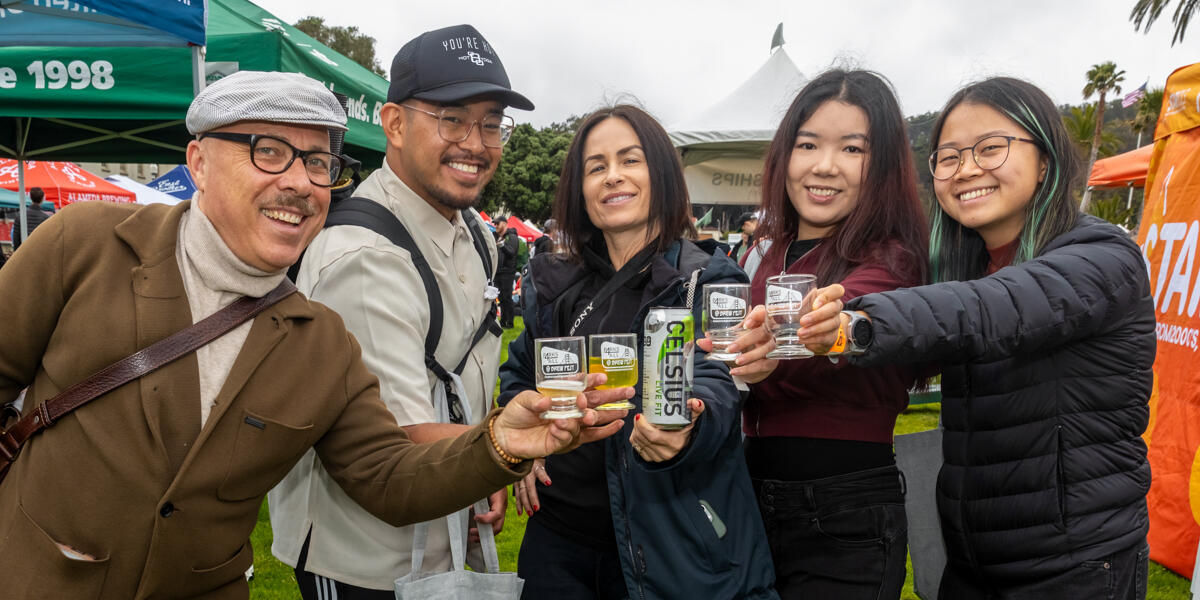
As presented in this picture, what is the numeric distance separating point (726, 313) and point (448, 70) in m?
1.29

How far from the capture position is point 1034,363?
219 cm

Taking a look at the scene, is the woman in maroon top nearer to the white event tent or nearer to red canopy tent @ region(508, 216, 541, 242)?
the white event tent

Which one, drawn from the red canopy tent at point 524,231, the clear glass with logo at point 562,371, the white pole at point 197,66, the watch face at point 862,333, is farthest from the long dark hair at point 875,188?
the red canopy tent at point 524,231

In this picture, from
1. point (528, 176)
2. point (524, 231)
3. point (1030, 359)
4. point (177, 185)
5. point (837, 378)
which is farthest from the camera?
point (528, 176)

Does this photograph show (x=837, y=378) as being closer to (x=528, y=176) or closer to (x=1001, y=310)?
(x=1001, y=310)

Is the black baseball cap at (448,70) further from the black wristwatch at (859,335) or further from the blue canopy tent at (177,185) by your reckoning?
the blue canopy tent at (177,185)

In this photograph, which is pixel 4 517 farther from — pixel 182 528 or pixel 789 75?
pixel 789 75

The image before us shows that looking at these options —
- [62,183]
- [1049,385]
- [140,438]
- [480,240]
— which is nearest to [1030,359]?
[1049,385]

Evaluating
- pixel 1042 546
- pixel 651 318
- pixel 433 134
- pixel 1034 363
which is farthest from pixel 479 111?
pixel 1042 546

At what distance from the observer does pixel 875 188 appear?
259 cm

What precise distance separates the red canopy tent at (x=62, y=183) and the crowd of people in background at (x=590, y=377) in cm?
1627

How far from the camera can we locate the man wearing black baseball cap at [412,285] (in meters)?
2.26

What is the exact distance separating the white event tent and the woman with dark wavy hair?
27.5ft

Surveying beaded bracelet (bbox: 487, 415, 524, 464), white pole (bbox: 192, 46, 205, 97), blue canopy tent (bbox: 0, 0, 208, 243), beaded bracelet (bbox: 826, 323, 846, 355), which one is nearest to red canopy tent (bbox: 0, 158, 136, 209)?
blue canopy tent (bbox: 0, 0, 208, 243)
